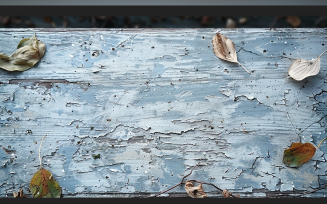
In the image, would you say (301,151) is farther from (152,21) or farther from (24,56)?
(24,56)

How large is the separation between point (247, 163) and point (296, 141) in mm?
161

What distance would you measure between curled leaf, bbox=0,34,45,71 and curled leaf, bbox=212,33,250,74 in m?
0.52

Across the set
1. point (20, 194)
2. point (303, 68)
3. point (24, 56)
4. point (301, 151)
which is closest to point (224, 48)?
point (303, 68)

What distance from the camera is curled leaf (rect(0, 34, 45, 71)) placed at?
0.64 metres

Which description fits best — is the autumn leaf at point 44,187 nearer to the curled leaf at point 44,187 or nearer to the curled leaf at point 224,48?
the curled leaf at point 44,187

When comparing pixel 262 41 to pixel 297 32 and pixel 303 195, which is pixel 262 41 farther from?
pixel 303 195

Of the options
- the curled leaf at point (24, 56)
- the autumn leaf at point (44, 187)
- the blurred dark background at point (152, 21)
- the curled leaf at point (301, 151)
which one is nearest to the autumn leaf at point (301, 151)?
the curled leaf at point (301, 151)

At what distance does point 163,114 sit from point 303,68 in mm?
436

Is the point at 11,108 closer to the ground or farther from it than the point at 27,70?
closer to the ground

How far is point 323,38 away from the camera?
66cm

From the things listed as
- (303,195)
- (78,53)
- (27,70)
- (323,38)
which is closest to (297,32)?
(323,38)

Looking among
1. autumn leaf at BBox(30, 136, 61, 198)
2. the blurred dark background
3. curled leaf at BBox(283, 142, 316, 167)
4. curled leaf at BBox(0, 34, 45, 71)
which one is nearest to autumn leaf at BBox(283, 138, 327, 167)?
curled leaf at BBox(283, 142, 316, 167)

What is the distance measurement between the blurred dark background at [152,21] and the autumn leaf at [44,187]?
0.62 m

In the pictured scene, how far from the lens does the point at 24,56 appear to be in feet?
2.09
